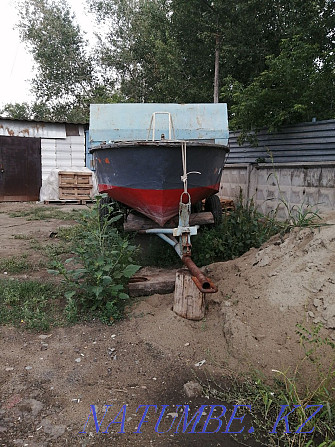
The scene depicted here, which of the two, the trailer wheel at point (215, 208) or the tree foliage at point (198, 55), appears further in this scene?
the tree foliage at point (198, 55)

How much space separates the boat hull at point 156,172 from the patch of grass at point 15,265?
5.15ft

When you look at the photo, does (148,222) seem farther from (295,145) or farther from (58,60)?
(58,60)

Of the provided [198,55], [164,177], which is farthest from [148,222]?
[198,55]

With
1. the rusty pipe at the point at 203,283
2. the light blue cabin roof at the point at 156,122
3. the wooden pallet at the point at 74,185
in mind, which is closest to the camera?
the rusty pipe at the point at 203,283

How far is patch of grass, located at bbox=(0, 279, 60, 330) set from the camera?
328 cm

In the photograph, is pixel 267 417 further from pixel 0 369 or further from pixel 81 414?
pixel 0 369

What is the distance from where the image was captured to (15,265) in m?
4.79

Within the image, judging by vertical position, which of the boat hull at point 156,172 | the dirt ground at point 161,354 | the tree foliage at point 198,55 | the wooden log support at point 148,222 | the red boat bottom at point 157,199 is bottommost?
the dirt ground at point 161,354

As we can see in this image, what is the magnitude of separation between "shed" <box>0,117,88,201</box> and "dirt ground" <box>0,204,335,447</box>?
1019cm

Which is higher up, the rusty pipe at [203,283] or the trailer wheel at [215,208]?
the trailer wheel at [215,208]

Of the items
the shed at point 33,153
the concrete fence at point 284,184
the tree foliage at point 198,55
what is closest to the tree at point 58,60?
the tree foliage at point 198,55

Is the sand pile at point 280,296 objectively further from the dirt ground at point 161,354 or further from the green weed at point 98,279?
the green weed at point 98,279

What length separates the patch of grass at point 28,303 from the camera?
3.28m

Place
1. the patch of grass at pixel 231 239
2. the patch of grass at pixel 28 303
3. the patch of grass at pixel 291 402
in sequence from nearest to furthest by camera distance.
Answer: the patch of grass at pixel 291 402, the patch of grass at pixel 28 303, the patch of grass at pixel 231 239
